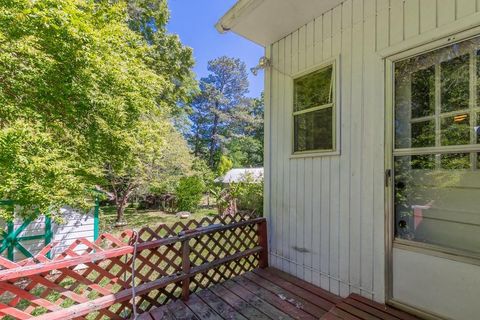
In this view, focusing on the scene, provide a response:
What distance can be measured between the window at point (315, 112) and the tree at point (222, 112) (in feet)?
67.2

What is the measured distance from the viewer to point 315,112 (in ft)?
9.38

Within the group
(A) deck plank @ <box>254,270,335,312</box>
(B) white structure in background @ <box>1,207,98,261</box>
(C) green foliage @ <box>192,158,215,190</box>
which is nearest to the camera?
(A) deck plank @ <box>254,270,335,312</box>

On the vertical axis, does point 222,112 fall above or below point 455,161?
above

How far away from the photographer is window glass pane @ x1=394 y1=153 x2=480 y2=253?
5.82 feet

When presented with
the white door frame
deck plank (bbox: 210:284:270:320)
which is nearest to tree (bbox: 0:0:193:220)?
deck plank (bbox: 210:284:270:320)

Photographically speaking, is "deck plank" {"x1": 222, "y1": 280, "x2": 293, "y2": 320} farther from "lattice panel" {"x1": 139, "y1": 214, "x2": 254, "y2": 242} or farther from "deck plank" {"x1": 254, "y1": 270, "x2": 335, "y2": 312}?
"lattice panel" {"x1": 139, "y1": 214, "x2": 254, "y2": 242}

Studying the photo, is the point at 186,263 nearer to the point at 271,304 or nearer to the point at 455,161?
the point at 271,304

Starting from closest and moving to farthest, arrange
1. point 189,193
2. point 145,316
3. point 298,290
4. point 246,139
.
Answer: point 145,316 → point 298,290 → point 189,193 → point 246,139

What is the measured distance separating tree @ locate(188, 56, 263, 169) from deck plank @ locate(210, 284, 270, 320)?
20783 millimetres

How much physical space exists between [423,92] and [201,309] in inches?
114

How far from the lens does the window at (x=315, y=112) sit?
2.68 m

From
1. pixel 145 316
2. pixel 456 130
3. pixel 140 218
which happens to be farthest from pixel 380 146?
pixel 140 218

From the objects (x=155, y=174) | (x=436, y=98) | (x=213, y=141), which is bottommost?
(x=155, y=174)

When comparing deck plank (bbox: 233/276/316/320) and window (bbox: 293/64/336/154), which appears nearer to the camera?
deck plank (bbox: 233/276/316/320)
